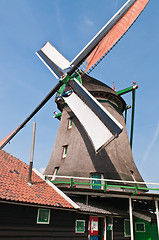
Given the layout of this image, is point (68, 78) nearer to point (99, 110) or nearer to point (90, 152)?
point (99, 110)

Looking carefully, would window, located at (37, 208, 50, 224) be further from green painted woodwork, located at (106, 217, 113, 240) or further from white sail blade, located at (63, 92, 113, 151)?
green painted woodwork, located at (106, 217, 113, 240)

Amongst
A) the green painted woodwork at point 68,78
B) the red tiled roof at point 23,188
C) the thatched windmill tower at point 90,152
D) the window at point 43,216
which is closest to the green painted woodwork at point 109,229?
the thatched windmill tower at point 90,152

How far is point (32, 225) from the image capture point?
8.73 metres

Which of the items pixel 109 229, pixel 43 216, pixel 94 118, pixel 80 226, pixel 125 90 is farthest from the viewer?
pixel 125 90

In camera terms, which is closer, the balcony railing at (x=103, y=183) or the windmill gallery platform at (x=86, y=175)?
the windmill gallery platform at (x=86, y=175)

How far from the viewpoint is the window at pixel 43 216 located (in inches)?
358

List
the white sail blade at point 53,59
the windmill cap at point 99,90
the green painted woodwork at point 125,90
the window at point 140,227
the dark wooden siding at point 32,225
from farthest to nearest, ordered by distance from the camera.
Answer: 1. the white sail blade at point 53,59
2. the green painted woodwork at point 125,90
3. the windmill cap at point 99,90
4. the window at point 140,227
5. the dark wooden siding at point 32,225

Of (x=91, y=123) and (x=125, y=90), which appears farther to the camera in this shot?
(x=125, y=90)

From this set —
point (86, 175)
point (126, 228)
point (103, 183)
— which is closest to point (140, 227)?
point (126, 228)

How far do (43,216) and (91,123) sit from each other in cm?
630

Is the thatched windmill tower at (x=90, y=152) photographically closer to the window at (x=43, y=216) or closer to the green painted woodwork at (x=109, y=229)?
the green painted woodwork at (x=109, y=229)

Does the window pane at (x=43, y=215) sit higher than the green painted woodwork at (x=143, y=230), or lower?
higher

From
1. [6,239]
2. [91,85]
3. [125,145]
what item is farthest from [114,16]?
[6,239]

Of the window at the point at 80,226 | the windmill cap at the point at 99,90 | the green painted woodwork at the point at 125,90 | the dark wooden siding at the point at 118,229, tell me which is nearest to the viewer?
the window at the point at 80,226
